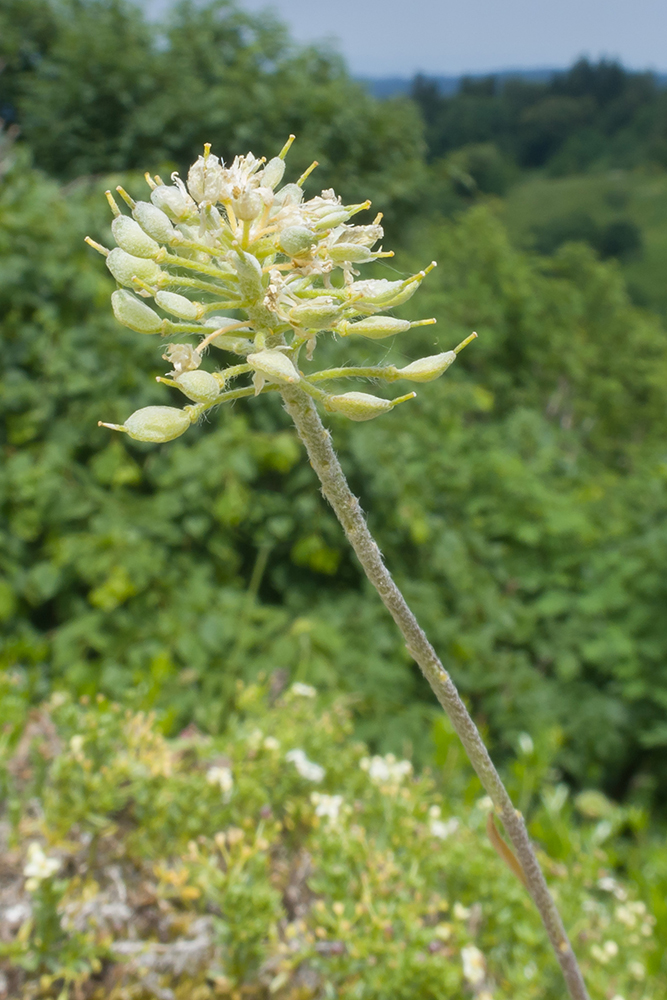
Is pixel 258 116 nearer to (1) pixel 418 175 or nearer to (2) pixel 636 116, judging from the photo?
(1) pixel 418 175

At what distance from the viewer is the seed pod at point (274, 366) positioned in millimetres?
471

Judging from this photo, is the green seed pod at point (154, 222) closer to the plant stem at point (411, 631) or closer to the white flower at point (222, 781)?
the plant stem at point (411, 631)

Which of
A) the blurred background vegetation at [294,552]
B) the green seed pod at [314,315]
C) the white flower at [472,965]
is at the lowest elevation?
the blurred background vegetation at [294,552]

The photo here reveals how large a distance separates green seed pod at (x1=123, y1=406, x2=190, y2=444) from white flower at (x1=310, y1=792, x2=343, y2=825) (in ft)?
3.24

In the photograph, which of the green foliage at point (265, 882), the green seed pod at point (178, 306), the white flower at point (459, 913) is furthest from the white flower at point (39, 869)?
the green seed pod at point (178, 306)

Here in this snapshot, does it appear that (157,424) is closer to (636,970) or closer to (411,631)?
(411,631)

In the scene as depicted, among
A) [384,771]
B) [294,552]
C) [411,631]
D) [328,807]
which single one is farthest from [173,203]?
[294,552]

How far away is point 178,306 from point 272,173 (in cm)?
13

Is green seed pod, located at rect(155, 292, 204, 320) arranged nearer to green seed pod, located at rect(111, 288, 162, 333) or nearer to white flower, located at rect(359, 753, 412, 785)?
green seed pod, located at rect(111, 288, 162, 333)

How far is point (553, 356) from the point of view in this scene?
513 cm

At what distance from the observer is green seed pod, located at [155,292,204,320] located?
0.52m

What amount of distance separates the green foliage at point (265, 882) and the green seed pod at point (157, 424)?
2.65 ft

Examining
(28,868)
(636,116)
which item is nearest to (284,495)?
(28,868)

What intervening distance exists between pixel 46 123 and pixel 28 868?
5378 millimetres
